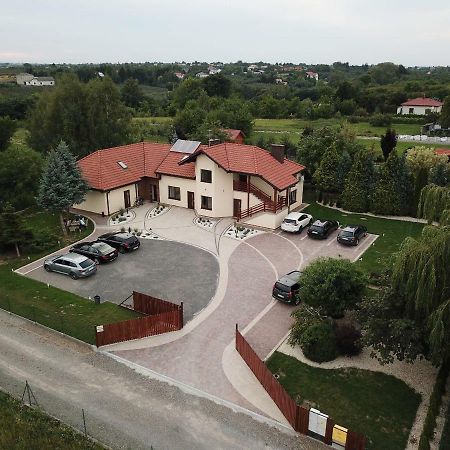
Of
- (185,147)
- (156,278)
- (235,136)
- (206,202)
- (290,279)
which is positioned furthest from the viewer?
(235,136)

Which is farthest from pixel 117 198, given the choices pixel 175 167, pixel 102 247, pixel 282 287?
pixel 282 287

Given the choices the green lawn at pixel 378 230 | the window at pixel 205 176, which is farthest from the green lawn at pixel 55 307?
the window at pixel 205 176

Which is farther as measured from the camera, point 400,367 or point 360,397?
point 400,367

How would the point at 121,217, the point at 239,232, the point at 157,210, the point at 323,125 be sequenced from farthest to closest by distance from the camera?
1. the point at 323,125
2. the point at 157,210
3. the point at 121,217
4. the point at 239,232

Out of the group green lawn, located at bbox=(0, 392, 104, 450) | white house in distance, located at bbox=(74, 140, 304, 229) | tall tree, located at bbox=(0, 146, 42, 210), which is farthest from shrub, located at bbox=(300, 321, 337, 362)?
tall tree, located at bbox=(0, 146, 42, 210)

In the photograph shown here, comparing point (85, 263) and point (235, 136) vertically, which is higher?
point (235, 136)

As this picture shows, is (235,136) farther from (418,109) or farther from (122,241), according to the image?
(418,109)
